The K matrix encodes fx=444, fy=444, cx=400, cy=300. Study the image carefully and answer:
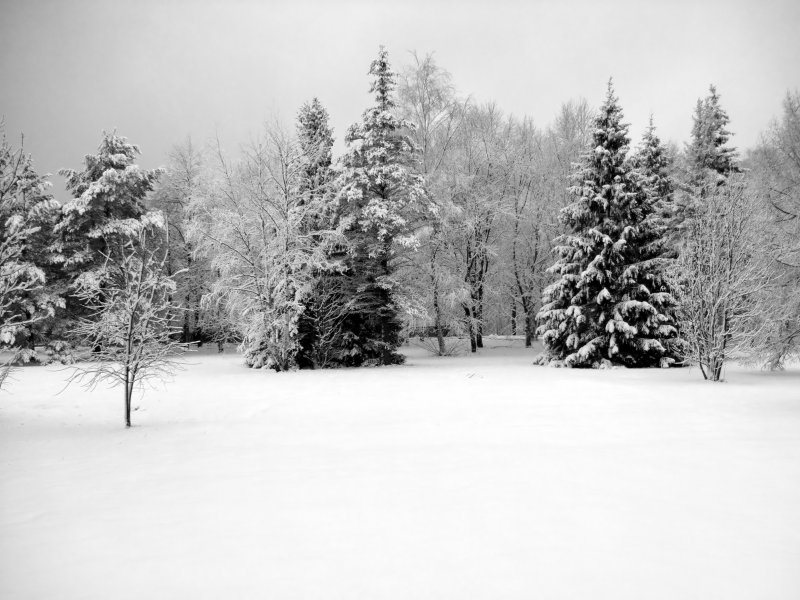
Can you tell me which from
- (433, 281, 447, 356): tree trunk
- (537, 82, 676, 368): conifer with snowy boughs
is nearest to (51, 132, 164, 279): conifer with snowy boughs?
(433, 281, 447, 356): tree trunk

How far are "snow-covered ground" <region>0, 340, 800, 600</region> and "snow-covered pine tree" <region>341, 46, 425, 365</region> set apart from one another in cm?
879

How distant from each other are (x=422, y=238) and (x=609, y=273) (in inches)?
317

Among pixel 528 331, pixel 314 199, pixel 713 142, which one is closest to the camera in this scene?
pixel 314 199

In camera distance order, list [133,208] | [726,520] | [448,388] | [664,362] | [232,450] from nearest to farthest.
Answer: [726,520]
[232,450]
[448,388]
[664,362]
[133,208]

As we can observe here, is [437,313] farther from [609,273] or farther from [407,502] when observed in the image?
[407,502]

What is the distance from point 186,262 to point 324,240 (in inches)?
711

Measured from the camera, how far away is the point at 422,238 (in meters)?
20.3

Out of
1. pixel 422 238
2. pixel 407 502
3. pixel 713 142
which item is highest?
pixel 713 142

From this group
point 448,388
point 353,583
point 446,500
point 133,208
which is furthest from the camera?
point 133,208

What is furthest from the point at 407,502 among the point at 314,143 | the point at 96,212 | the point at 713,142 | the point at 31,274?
the point at 96,212

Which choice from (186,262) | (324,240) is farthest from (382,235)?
(186,262)

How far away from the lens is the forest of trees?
47.8 ft

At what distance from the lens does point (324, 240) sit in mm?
18062

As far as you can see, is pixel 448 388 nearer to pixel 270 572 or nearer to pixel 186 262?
pixel 270 572
